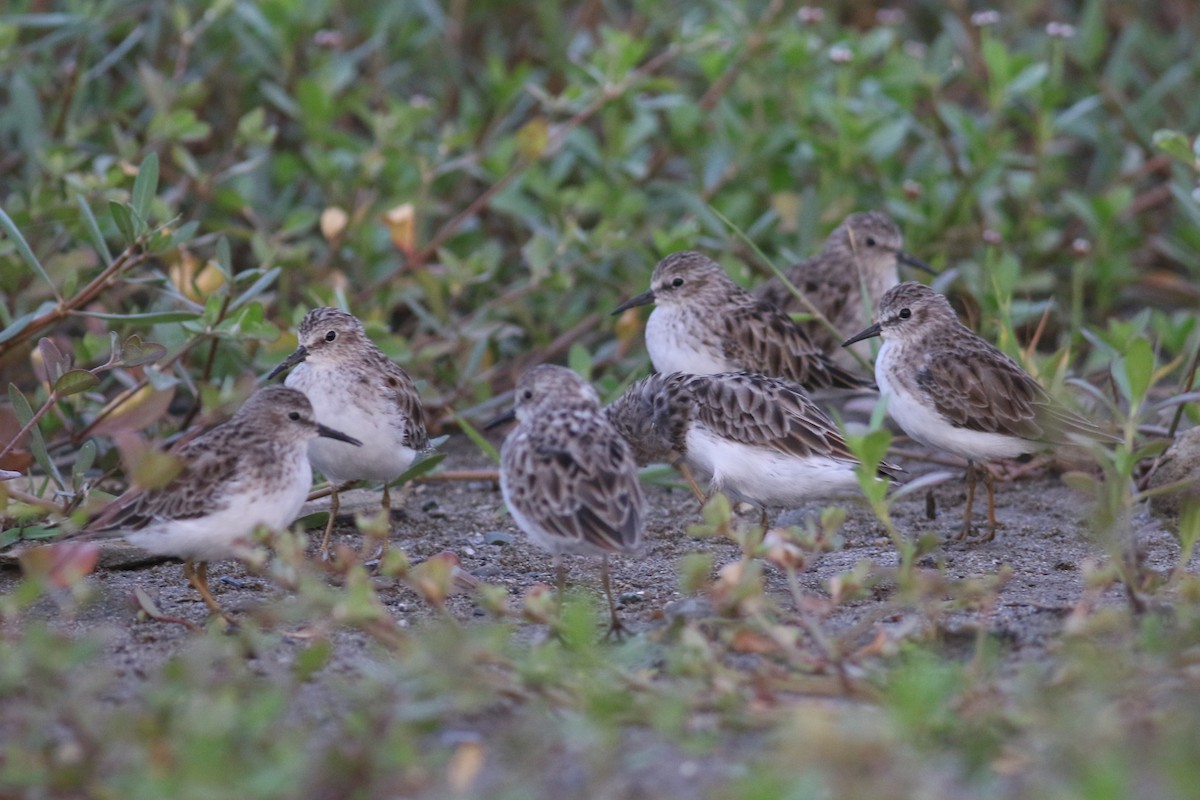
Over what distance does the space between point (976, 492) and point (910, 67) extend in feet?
10.0

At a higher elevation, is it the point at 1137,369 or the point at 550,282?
the point at 1137,369

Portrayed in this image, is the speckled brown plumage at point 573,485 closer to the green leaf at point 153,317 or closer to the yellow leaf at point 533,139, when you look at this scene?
the green leaf at point 153,317

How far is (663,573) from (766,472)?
599 millimetres

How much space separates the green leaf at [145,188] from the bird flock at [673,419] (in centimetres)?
78

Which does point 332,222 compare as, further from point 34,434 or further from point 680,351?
point 34,434

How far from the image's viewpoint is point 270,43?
8.70 metres

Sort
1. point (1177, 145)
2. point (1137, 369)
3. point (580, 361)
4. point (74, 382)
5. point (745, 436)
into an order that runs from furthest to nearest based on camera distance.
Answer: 1. point (580, 361)
2. point (745, 436)
3. point (1177, 145)
4. point (74, 382)
5. point (1137, 369)

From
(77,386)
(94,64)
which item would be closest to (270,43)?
(94,64)

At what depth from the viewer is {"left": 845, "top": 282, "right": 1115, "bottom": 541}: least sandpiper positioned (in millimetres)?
6262

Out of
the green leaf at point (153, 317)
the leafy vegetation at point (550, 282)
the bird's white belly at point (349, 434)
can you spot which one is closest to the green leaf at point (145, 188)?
the leafy vegetation at point (550, 282)

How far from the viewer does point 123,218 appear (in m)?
5.95

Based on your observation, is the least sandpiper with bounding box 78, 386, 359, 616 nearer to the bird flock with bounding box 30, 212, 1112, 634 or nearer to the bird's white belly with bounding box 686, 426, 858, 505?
the bird flock with bounding box 30, 212, 1112, 634

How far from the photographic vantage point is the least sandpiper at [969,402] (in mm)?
6262

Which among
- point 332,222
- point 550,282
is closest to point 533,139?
point 550,282
